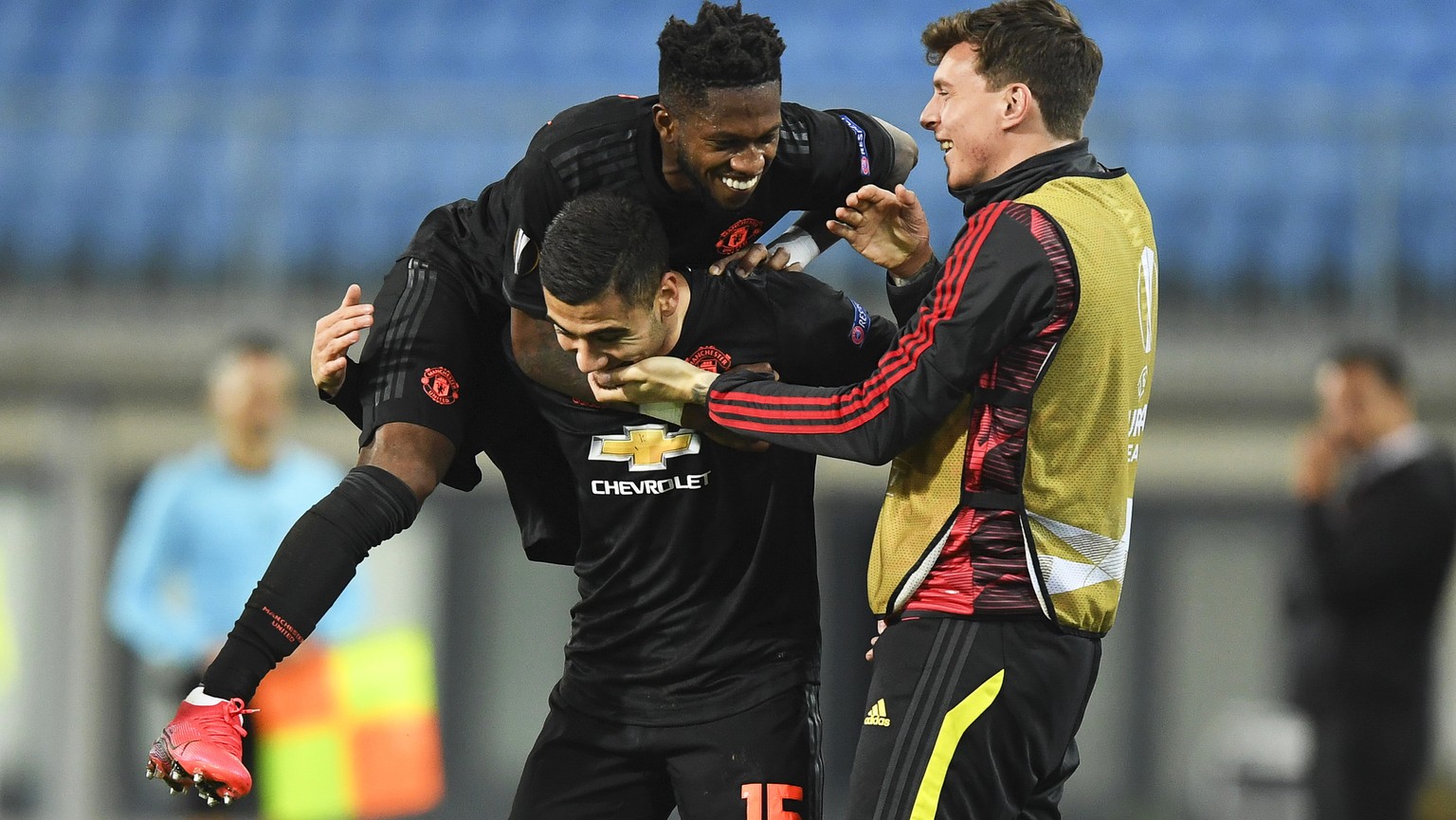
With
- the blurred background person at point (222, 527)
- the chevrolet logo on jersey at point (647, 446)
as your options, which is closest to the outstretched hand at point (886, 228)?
the chevrolet logo on jersey at point (647, 446)

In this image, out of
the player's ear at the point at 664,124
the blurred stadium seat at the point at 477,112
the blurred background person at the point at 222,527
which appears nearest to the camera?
the player's ear at the point at 664,124

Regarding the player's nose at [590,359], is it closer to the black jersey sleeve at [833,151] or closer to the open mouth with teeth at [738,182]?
the open mouth with teeth at [738,182]

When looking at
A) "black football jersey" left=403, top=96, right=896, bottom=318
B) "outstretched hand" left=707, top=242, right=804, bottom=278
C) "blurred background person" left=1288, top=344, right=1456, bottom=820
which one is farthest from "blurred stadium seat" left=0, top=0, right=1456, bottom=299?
"outstretched hand" left=707, top=242, right=804, bottom=278

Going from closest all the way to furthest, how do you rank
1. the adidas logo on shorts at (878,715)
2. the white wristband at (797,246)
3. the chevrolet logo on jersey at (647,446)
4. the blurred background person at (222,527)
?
the adidas logo on shorts at (878,715) < the chevrolet logo on jersey at (647,446) < the white wristband at (797,246) < the blurred background person at (222,527)

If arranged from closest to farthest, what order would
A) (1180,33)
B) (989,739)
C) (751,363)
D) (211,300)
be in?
(989,739) < (751,363) < (211,300) < (1180,33)

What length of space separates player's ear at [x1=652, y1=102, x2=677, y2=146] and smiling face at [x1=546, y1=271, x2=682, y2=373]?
0.83 feet

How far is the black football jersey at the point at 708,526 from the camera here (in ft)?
11.7

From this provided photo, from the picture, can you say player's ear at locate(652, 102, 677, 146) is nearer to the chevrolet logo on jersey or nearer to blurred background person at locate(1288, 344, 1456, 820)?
the chevrolet logo on jersey

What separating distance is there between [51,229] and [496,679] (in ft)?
11.6

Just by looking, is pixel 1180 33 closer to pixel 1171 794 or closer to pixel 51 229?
pixel 1171 794

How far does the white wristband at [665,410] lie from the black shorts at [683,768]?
0.59 metres

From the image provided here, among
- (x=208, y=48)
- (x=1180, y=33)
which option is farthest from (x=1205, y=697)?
(x=208, y=48)

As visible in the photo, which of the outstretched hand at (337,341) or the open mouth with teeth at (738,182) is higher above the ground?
the open mouth with teeth at (738,182)

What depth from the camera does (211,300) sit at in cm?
857
